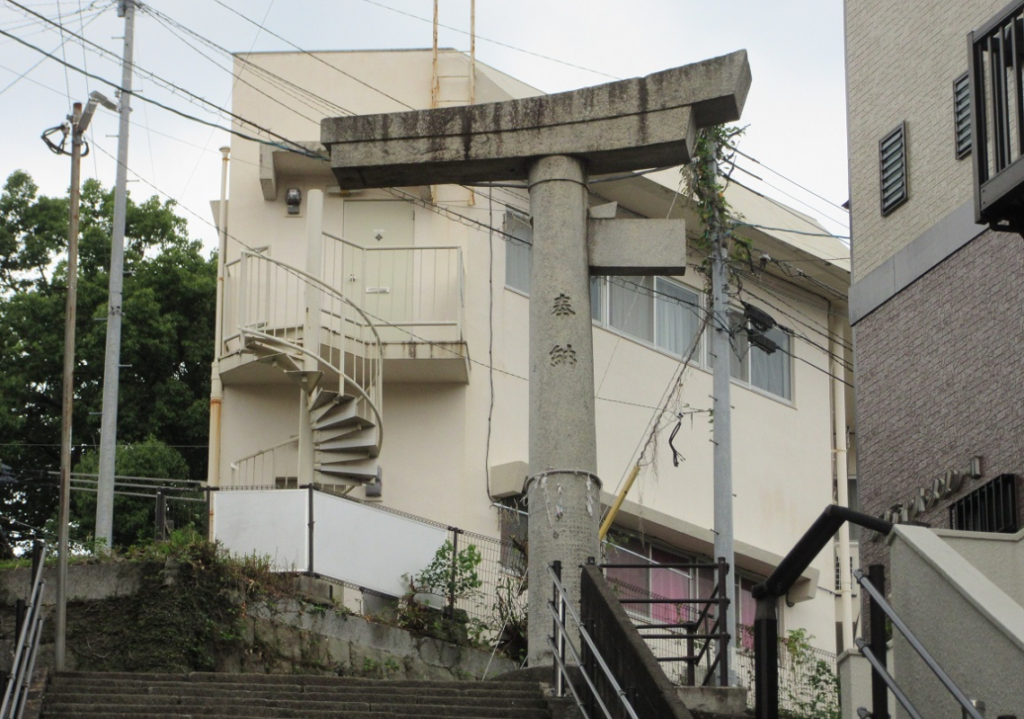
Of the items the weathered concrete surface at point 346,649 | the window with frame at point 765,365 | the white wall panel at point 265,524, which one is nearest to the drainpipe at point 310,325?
the white wall panel at point 265,524

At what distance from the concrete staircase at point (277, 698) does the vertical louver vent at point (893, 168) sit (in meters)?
5.72

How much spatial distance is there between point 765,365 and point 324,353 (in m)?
8.28

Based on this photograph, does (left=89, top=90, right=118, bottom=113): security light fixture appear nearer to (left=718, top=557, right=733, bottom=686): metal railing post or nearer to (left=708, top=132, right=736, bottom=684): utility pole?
(left=708, top=132, right=736, bottom=684): utility pole

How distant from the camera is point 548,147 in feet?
43.6

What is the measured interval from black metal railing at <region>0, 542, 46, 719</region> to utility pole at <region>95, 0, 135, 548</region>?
6685 millimetres

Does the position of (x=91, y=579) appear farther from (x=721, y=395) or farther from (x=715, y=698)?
(x=721, y=395)

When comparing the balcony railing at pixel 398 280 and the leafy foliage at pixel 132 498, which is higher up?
the balcony railing at pixel 398 280

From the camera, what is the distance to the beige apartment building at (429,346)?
2014cm

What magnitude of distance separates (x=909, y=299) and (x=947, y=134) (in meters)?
1.40

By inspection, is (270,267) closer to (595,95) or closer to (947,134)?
(595,95)

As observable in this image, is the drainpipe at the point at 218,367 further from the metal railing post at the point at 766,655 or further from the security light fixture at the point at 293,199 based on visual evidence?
the metal railing post at the point at 766,655

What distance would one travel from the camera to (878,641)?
7445 millimetres

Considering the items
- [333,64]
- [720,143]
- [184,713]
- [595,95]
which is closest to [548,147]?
[595,95]

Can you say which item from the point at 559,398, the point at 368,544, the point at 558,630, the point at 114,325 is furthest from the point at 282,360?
the point at 558,630
